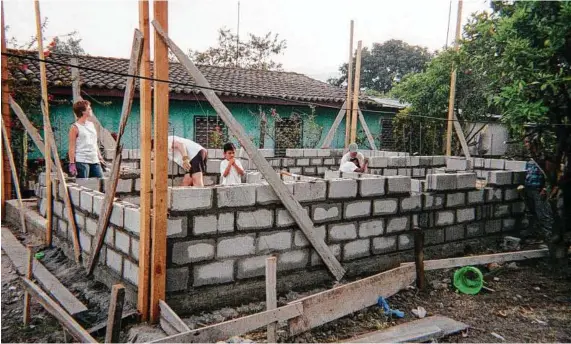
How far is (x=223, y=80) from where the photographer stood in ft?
50.9

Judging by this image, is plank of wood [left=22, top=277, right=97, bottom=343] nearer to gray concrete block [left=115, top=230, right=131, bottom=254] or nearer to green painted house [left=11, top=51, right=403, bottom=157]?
gray concrete block [left=115, top=230, right=131, bottom=254]

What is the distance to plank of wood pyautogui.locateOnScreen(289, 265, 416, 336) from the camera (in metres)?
3.46

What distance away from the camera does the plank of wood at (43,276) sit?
3557mm

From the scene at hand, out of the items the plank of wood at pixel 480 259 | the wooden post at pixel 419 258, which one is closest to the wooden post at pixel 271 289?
the plank of wood at pixel 480 259

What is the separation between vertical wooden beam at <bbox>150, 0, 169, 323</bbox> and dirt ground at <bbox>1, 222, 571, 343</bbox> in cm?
35

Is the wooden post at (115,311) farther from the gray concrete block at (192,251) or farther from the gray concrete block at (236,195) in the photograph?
the gray concrete block at (236,195)

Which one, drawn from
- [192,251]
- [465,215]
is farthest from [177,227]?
[465,215]

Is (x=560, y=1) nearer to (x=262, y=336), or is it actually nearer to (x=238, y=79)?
(x=262, y=336)

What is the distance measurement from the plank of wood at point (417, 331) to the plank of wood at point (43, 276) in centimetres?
234

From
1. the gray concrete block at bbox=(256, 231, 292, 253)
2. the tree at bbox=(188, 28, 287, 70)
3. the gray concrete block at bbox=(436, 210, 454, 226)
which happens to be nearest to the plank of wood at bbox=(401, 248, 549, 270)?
the gray concrete block at bbox=(436, 210, 454, 226)

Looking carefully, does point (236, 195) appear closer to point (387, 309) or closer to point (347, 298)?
point (347, 298)

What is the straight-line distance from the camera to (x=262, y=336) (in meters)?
3.46

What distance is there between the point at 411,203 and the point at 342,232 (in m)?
1.11

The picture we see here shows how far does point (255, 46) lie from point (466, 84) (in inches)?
541
